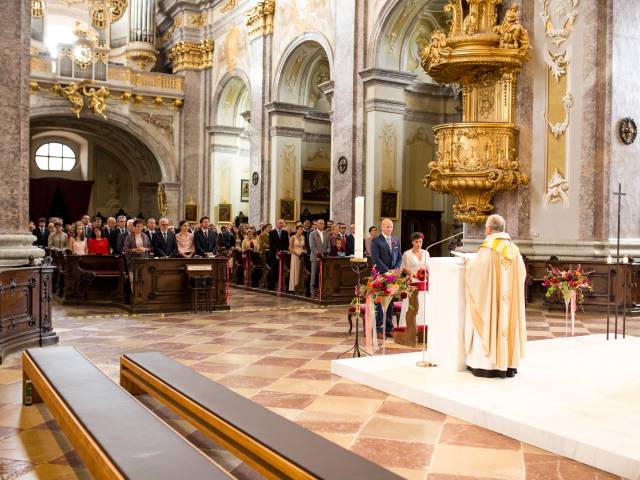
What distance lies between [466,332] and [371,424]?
1.45 metres

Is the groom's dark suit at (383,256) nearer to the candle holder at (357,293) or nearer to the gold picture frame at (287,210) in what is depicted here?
the candle holder at (357,293)

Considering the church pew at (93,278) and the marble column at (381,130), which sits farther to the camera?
the marble column at (381,130)

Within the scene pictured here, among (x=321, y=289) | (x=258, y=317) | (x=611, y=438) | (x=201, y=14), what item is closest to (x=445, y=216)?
(x=321, y=289)

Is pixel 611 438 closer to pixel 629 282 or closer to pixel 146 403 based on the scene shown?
pixel 146 403

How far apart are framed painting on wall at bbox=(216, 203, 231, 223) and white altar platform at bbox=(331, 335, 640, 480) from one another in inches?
672

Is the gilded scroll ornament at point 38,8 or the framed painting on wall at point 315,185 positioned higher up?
the gilded scroll ornament at point 38,8

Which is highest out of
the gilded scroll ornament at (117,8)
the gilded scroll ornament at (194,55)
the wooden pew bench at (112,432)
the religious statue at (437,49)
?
the gilded scroll ornament at (117,8)

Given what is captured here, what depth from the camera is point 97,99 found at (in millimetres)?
21594

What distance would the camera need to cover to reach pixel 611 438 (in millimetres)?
4156

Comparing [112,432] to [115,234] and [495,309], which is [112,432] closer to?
[495,309]

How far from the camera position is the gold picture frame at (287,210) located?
19047mm

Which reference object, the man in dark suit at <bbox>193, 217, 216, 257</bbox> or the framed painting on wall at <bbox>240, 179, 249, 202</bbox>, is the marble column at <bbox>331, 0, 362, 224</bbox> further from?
the framed painting on wall at <bbox>240, 179, 249, 202</bbox>

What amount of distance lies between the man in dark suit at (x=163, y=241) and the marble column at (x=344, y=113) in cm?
534

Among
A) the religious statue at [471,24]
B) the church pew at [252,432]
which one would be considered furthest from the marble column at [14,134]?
the religious statue at [471,24]
